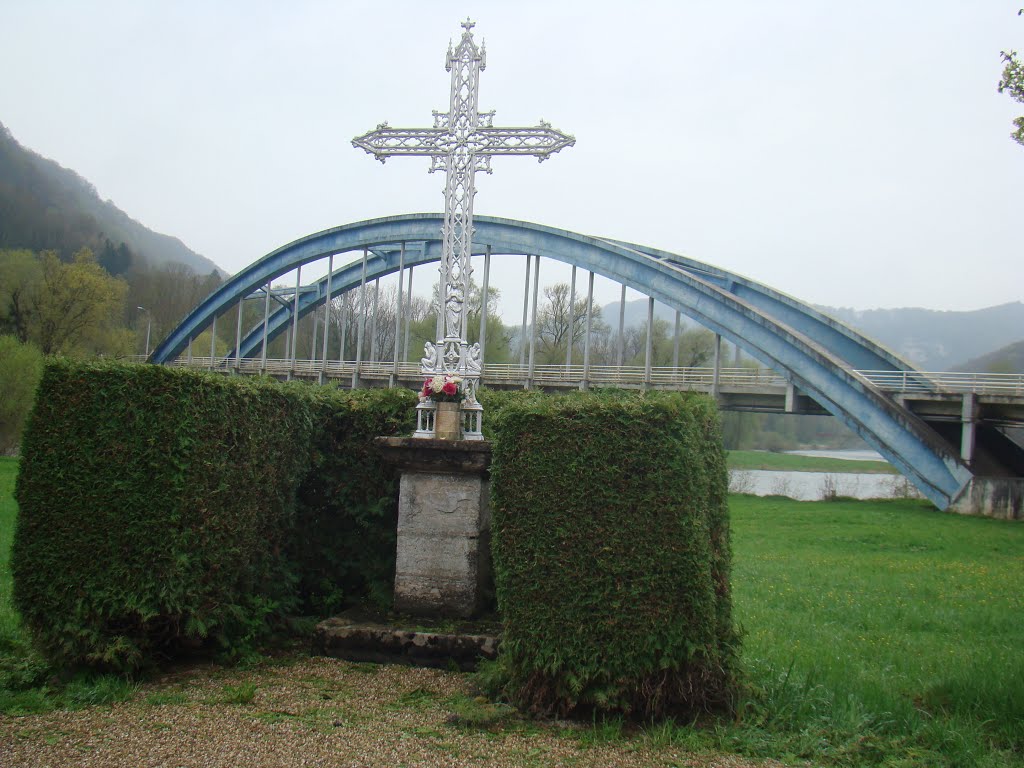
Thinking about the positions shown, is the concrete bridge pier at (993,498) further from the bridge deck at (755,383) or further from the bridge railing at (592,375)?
the bridge railing at (592,375)

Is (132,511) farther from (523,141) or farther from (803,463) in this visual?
(803,463)

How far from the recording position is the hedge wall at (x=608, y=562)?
3.84 m

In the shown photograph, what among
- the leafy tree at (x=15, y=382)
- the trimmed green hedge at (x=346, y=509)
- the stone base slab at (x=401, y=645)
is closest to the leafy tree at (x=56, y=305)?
the leafy tree at (x=15, y=382)

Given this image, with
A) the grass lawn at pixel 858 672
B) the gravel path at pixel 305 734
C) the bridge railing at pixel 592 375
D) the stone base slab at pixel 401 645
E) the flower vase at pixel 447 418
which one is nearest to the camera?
the gravel path at pixel 305 734

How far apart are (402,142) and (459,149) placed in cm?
72

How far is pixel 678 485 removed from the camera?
154 inches

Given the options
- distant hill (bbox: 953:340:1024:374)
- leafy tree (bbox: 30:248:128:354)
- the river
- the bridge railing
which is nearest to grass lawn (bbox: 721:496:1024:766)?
the bridge railing

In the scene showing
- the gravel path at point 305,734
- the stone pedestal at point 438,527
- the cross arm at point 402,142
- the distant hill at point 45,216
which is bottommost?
the gravel path at point 305,734

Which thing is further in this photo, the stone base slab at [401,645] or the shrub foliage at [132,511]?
the stone base slab at [401,645]

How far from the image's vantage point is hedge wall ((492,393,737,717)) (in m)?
A: 3.84

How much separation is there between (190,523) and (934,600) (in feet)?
22.6

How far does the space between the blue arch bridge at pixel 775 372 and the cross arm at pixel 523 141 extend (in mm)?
14674

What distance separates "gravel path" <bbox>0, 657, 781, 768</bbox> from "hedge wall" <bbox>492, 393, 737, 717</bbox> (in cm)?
29

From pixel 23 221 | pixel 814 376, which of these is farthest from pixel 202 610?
pixel 23 221
